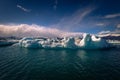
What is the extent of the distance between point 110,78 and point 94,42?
142 feet

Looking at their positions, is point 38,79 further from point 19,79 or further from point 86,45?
point 86,45

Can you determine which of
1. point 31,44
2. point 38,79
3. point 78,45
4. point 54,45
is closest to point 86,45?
point 78,45

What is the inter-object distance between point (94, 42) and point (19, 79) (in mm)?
49675

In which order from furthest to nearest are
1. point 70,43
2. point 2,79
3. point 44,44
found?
1. point 44,44
2. point 70,43
3. point 2,79

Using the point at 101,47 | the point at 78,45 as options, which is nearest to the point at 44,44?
the point at 78,45

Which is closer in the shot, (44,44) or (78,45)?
(78,45)

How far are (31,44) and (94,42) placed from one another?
37.0 m

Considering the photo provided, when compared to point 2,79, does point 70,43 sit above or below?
above

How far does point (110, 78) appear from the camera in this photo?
55.1 ft

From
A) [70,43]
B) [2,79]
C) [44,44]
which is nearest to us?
[2,79]

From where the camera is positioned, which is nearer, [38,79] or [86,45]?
[38,79]

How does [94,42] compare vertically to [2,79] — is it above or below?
above

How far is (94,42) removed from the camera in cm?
5850

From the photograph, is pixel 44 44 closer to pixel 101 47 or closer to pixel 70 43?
pixel 70 43
